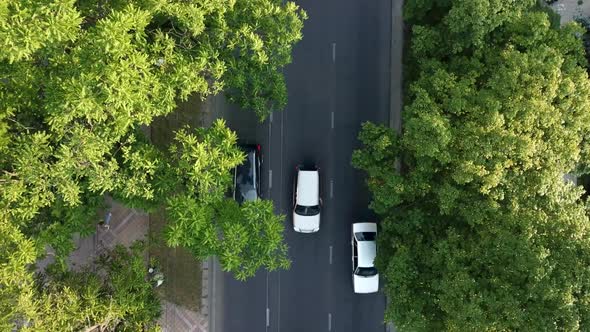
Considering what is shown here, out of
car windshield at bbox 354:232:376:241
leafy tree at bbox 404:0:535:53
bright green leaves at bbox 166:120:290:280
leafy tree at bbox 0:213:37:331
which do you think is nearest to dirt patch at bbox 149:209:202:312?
bright green leaves at bbox 166:120:290:280

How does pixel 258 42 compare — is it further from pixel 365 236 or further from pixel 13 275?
pixel 365 236

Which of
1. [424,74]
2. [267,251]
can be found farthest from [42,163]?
[424,74]

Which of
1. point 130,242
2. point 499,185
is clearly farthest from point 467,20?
point 130,242

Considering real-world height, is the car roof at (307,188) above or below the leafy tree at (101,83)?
below

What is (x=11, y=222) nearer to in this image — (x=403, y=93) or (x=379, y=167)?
(x=379, y=167)

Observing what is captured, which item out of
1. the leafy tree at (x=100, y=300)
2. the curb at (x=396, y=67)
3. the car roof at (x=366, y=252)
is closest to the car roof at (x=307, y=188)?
the car roof at (x=366, y=252)

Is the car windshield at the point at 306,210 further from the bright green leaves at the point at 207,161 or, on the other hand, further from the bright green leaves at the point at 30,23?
the bright green leaves at the point at 30,23
